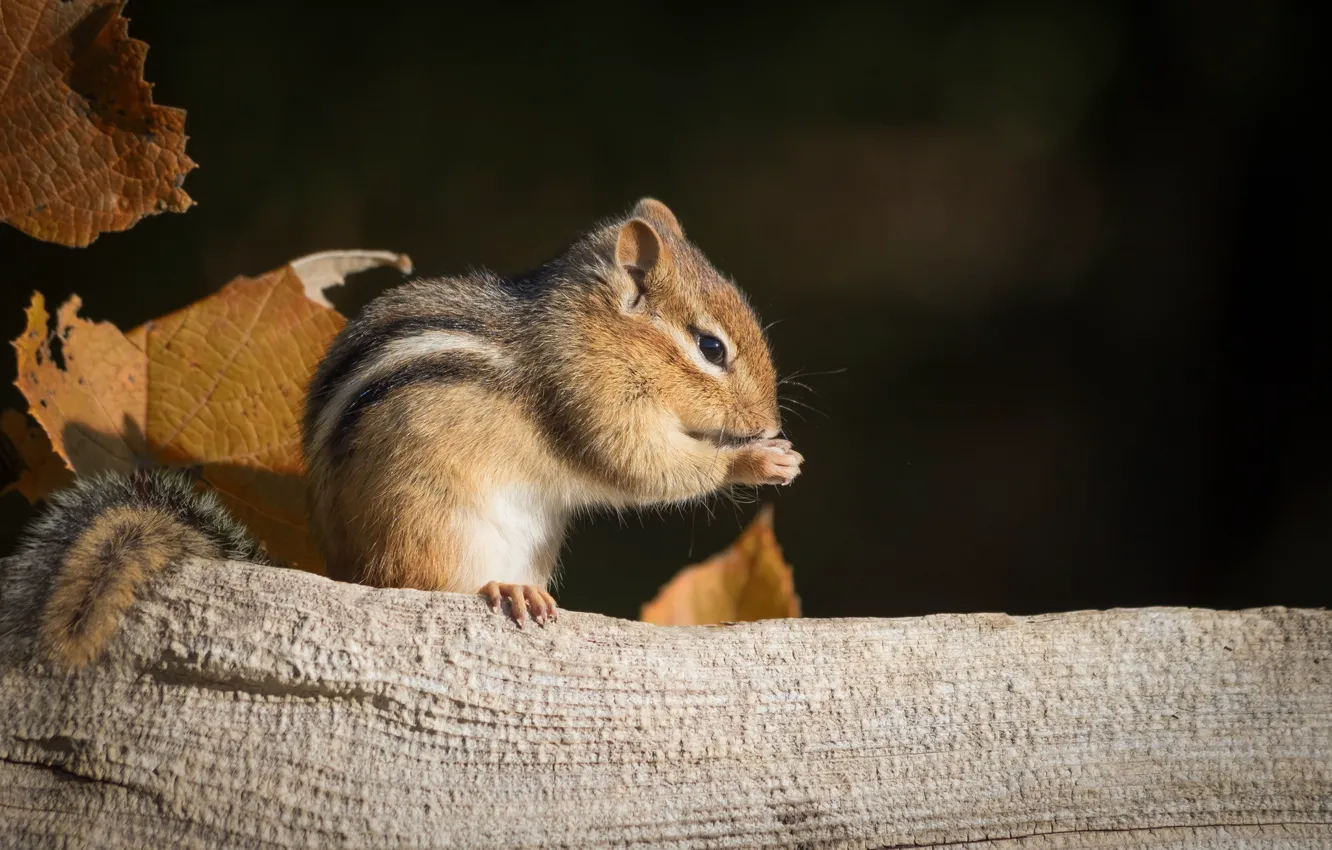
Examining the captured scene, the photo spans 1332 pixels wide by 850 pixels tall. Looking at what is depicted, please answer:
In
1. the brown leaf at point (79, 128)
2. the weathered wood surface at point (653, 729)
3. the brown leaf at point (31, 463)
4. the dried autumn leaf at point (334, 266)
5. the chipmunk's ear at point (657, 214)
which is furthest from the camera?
the chipmunk's ear at point (657, 214)

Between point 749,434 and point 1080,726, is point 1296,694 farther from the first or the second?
point 749,434

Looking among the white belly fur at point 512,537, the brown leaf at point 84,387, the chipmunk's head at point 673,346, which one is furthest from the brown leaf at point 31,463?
the chipmunk's head at point 673,346

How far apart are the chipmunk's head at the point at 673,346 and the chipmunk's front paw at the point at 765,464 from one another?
0.02m

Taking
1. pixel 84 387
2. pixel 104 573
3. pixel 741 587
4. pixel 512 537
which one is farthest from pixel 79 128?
pixel 741 587

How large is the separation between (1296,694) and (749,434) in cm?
54

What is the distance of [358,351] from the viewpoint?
38.9 inches

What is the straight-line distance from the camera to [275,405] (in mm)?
1060

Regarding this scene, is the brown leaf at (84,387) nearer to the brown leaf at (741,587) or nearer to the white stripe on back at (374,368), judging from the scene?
the white stripe on back at (374,368)

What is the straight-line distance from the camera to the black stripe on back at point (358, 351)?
0.98m

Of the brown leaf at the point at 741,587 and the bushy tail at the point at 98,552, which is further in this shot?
the brown leaf at the point at 741,587

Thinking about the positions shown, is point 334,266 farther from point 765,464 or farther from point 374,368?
point 765,464

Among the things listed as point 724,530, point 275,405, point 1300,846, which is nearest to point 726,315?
point 275,405

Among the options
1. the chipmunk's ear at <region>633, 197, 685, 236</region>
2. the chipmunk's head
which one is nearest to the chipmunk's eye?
the chipmunk's head

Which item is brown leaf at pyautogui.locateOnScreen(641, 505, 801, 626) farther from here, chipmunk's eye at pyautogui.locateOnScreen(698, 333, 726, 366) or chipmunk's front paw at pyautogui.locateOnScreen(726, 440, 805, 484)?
chipmunk's eye at pyautogui.locateOnScreen(698, 333, 726, 366)
